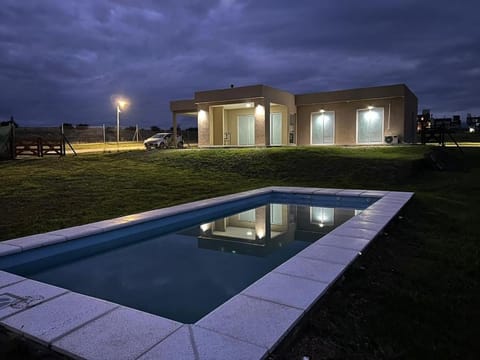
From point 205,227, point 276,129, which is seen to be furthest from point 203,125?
point 205,227

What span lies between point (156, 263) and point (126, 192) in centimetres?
520

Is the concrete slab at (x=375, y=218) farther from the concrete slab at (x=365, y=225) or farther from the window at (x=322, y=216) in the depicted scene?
the window at (x=322, y=216)

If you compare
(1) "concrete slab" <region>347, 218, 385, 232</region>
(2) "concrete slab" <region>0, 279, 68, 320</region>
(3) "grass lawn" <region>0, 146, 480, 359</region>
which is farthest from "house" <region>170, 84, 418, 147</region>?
(2) "concrete slab" <region>0, 279, 68, 320</region>

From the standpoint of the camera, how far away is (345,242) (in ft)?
13.8

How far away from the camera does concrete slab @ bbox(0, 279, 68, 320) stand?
2.54 m

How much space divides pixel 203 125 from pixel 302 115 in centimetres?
633

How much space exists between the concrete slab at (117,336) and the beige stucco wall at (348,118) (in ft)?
63.4

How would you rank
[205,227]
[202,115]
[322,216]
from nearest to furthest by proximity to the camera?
[205,227] < [322,216] < [202,115]

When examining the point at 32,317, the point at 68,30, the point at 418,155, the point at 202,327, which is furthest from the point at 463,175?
the point at 68,30

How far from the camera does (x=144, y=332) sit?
218 centimetres

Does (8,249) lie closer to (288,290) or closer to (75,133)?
(288,290)

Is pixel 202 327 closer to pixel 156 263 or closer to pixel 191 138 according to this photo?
pixel 156 263

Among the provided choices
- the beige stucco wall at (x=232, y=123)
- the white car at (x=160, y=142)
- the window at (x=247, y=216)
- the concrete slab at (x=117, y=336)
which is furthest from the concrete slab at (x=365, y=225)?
the white car at (x=160, y=142)

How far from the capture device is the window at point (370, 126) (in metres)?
19.3
